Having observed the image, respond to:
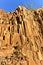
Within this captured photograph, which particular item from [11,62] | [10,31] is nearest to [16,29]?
[10,31]

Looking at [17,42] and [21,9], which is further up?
[21,9]

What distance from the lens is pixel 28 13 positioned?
4409 inches

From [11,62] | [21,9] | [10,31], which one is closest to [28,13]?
[21,9]

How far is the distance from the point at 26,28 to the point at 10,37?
570 cm

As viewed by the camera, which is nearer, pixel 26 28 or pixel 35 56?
pixel 35 56

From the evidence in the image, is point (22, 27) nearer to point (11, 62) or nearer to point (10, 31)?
point (10, 31)

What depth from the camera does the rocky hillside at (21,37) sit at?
93125mm

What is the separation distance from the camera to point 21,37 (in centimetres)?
10294

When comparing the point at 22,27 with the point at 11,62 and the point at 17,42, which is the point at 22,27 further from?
the point at 11,62

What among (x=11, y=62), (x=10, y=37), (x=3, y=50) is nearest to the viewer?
(x=11, y=62)

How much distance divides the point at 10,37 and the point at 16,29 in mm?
3092

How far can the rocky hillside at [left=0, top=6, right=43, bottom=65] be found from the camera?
306ft

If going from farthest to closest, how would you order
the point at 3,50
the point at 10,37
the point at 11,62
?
the point at 10,37
the point at 3,50
the point at 11,62

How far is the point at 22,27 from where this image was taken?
10581 cm
